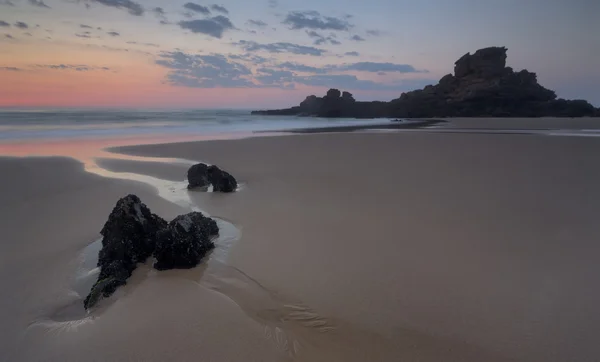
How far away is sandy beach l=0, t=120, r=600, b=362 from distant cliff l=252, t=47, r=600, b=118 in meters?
46.7

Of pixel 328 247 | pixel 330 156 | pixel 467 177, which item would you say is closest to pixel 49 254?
pixel 328 247

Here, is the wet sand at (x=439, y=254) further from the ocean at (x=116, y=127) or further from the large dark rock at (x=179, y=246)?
the ocean at (x=116, y=127)

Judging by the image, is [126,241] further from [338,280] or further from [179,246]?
[338,280]

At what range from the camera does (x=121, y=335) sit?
246cm

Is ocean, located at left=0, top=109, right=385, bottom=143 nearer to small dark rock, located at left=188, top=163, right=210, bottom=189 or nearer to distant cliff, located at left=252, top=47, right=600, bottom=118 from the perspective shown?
small dark rock, located at left=188, top=163, right=210, bottom=189

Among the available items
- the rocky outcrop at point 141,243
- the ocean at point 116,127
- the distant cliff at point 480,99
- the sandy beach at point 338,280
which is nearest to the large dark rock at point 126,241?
the rocky outcrop at point 141,243

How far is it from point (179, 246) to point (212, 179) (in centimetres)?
317

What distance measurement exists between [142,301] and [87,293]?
556 mm

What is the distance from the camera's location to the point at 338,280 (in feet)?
10.2

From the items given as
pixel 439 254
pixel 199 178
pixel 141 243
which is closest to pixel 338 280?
pixel 439 254

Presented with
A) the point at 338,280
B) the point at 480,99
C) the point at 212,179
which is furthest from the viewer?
the point at 480,99

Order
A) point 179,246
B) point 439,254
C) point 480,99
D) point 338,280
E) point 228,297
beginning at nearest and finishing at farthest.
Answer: point 228,297 < point 338,280 < point 179,246 < point 439,254 < point 480,99

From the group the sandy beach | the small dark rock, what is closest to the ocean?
the small dark rock

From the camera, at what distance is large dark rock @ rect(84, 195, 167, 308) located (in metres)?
3.15
